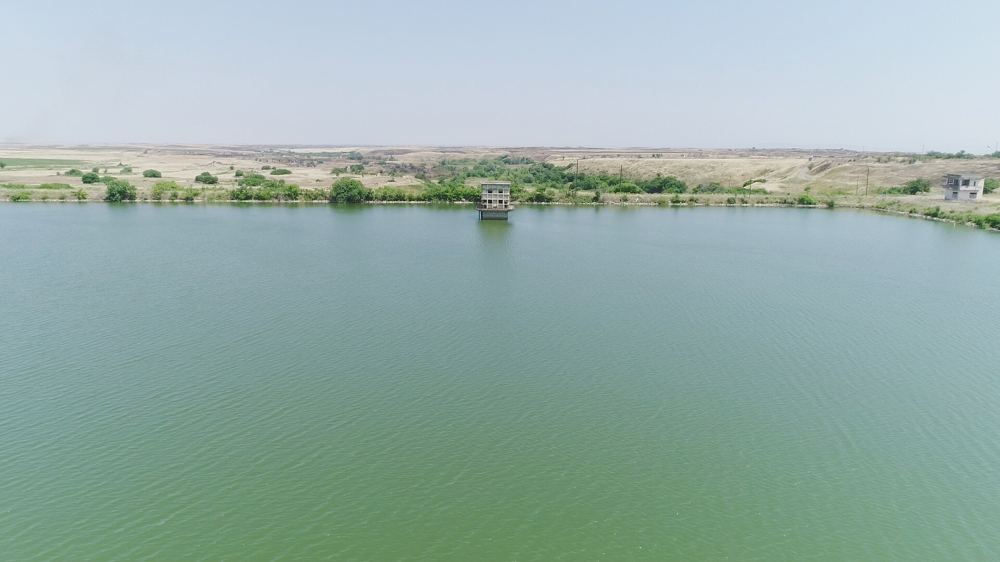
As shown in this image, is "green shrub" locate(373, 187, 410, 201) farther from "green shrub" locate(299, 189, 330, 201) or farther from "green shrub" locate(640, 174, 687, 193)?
"green shrub" locate(640, 174, 687, 193)

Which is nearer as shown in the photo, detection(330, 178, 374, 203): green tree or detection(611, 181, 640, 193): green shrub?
detection(330, 178, 374, 203): green tree

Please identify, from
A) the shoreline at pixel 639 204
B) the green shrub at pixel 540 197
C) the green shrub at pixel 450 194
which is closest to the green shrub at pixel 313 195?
the shoreline at pixel 639 204

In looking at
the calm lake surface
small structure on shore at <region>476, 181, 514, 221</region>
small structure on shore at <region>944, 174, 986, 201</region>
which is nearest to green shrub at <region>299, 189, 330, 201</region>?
small structure on shore at <region>476, 181, 514, 221</region>

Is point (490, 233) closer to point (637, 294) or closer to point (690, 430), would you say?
point (637, 294)

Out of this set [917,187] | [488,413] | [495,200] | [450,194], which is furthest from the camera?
[917,187]

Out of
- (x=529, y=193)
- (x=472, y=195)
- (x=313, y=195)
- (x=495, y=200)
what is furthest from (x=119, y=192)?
(x=529, y=193)

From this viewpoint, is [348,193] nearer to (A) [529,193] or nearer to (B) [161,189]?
(B) [161,189]

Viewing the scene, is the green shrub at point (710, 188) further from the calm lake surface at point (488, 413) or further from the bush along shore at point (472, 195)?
the calm lake surface at point (488, 413)
